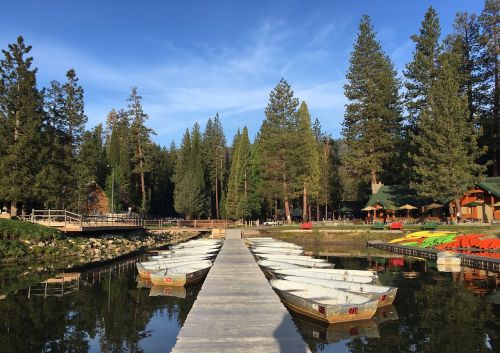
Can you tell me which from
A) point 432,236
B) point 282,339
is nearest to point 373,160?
point 432,236

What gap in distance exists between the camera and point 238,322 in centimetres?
995

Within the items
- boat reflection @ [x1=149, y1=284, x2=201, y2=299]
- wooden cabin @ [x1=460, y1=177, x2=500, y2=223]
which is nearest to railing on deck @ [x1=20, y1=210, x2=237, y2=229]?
boat reflection @ [x1=149, y1=284, x2=201, y2=299]

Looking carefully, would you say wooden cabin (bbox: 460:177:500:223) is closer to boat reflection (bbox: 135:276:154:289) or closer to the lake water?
the lake water

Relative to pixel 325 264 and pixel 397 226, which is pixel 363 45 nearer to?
pixel 397 226

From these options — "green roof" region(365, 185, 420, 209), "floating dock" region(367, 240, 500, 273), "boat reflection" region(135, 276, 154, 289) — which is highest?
"green roof" region(365, 185, 420, 209)

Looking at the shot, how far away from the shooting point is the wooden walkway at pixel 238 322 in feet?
27.3

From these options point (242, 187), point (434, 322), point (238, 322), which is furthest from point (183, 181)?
point (238, 322)

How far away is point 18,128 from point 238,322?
3454cm

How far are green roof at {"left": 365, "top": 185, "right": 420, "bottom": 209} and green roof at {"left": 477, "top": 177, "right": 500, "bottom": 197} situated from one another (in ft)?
27.8

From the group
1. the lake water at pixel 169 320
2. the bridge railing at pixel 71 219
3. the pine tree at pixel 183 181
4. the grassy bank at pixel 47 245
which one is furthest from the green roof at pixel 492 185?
the pine tree at pixel 183 181

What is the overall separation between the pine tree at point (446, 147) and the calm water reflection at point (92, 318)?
3307cm

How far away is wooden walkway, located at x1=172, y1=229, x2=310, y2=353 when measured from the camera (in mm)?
8312

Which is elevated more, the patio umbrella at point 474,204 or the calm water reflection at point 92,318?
the patio umbrella at point 474,204

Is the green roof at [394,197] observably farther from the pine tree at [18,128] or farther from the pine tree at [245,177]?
the pine tree at [18,128]
